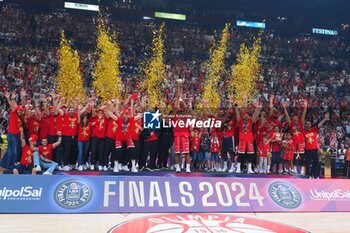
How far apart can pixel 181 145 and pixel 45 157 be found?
3024 mm

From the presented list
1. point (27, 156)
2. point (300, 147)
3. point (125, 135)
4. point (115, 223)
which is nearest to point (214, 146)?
point (300, 147)

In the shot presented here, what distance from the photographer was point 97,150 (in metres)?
8.45

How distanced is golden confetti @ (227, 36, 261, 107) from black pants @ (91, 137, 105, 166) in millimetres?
16724

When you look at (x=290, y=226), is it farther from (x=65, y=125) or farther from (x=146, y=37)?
(x=146, y=37)

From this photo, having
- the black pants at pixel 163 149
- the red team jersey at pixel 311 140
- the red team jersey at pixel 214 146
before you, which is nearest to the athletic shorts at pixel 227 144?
the red team jersey at pixel 214 146

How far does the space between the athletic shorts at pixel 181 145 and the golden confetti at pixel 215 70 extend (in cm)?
1233

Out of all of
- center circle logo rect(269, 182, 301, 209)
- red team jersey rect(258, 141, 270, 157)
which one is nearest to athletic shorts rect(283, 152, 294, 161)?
red team jersey rect(258, 141, 270, 157)

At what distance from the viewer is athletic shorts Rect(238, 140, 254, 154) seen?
9000 millimetres

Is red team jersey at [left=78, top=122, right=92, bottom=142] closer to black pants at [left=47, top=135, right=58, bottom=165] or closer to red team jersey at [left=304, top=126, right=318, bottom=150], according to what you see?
black pants at [left=47, top=135, right=58, bottom=165]

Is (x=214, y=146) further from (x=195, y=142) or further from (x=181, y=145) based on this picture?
(x=181, y=145)

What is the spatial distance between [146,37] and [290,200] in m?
23.4

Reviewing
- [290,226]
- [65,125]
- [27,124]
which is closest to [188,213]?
[290,226]

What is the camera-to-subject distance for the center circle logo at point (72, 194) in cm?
563

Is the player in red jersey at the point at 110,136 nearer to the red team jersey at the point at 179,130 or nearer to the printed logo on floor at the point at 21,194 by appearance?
the red team jersey at the point at 179,130
